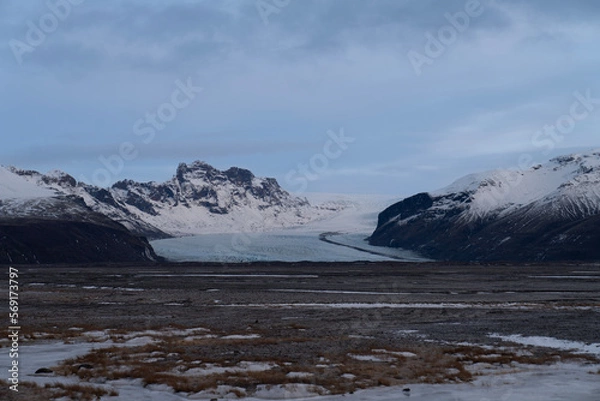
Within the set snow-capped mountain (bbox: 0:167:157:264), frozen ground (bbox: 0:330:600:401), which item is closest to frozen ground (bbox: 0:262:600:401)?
frozen ground (bbox: 0:330:600:401)

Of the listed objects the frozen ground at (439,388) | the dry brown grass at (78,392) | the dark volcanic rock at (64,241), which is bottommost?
the frozen ground at (439,388)

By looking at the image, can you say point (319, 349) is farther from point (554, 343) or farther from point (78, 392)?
point (78, 392)

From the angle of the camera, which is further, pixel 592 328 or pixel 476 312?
pixel 476 312

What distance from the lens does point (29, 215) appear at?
188 m

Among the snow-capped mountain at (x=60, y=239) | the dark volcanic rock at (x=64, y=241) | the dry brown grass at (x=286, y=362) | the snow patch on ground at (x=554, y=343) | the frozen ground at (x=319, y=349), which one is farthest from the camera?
the snow-capped mountain at (x=60, y=239)

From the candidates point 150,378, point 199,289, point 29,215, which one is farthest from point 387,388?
point 29,215

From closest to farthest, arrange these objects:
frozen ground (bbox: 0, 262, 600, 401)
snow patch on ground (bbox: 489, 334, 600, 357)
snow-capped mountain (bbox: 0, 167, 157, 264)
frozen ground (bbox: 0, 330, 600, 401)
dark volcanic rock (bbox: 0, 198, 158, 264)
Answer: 1. frozen ground (bbox: 0, 330, 600, 401)
2. frozen ground (bbox: 0, 262, 600, 401)
3. snow patch on ground (bbox: 489, 334, 600, 357)
4. dark volcanic rock (bbox: 0, 198, 158, 264)
5. snow-capped mountain (bbox: 0, 167, 157, 264)

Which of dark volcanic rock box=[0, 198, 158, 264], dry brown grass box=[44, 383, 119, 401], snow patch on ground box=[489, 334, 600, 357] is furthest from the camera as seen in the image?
dark volcanic rock box=[0, 198, 158, 264]

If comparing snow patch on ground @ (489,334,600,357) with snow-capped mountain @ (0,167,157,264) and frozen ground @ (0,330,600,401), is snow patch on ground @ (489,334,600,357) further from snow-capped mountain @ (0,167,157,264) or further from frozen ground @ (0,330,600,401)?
snow-capped mountain @ (0,167,157,264)

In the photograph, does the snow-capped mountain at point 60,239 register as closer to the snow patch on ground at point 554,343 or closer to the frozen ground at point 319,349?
the frozen ground at point 319,349

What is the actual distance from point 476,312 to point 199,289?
35.7 m

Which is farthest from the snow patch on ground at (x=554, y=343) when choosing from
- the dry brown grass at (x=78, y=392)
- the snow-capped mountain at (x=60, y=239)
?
the snow-capped mountain at (x=60, y=239)

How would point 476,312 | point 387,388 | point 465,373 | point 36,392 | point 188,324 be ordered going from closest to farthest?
point 36,392 → point 387,388 → point 465,373 → point 188,324 → point 476,312

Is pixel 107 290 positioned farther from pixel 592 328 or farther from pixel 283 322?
pixel 592 328
